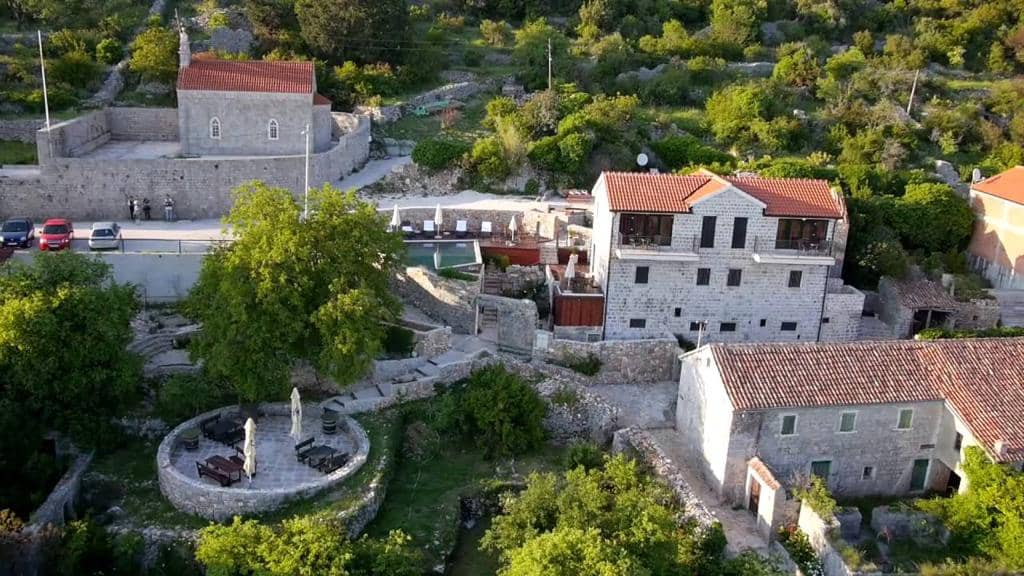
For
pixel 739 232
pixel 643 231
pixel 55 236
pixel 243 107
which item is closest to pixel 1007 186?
pixel 739 232

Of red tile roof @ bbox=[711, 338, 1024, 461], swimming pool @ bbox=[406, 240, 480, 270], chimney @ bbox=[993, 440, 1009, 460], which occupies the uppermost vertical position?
swimming pool @ bbox=[406, 240, 480, 270]

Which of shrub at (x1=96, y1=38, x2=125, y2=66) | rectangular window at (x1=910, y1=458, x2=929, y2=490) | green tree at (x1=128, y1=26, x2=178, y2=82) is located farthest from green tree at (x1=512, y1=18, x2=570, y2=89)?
rectangular window at (x1=910, y1=458, x2=929, y2=490)

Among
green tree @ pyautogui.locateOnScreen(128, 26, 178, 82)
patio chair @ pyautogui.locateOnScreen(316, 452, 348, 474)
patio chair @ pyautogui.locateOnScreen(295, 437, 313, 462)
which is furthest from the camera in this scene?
green tree @ pyautogui.locateOnScreen(128, 26, 178, 82)

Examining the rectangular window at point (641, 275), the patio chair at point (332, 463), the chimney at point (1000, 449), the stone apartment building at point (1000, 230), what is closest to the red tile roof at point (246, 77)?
the rectangular window at point (641, 275)

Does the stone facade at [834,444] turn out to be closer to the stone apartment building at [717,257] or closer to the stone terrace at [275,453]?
the stone apartment building at [717,257]

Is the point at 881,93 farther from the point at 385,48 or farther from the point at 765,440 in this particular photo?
the point at 765,440

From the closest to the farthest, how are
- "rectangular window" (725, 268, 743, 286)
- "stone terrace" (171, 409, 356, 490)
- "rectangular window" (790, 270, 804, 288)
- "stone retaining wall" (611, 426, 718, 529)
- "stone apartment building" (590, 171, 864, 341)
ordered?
"stone retaining wall" (611, 426, 718, 529) → "stone terrace" (171, 409, 356, 490) → "stone apartment building" (590, 171, 864, 341) → "rectangular window" (725, 268, 743, 286) → "rectangular window" (790, 270, 804, 288)

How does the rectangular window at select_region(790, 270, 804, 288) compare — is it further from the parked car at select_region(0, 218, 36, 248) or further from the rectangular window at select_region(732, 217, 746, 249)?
the parked car at select_region(0, 218, 36, 248)

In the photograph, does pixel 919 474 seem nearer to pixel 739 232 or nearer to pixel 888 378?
pixel 888 378

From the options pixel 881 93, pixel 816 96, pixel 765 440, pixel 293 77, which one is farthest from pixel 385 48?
pixel 765 440
